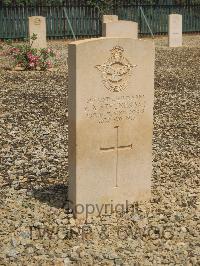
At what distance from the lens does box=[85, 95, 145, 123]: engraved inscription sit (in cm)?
407

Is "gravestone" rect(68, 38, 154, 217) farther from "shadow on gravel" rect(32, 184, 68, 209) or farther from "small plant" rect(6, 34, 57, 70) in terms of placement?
"small plant" rect(6, 34, 57, 70)

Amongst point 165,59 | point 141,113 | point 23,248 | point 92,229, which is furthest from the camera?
point 165,59

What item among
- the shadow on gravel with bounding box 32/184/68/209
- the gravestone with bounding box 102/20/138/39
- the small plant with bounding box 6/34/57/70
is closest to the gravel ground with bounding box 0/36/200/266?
the shadow on gravel with bounding box 32/184/68/209

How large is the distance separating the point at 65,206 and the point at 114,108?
1021mm

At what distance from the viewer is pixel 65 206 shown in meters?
4.41

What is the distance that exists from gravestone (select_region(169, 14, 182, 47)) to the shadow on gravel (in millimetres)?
13891

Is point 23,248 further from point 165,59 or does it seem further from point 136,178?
point 165,59

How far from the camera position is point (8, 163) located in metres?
5.64

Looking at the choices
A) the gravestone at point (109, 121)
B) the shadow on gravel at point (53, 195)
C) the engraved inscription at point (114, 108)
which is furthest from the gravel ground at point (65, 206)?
the engraved inscription at point (114, 108)

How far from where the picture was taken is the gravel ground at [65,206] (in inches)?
145

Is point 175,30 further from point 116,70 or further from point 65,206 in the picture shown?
point 65,206

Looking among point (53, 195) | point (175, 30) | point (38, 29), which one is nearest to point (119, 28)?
point (53, 195)

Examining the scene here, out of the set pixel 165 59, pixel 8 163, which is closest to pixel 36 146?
pixel 8 163

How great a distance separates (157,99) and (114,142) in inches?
198
